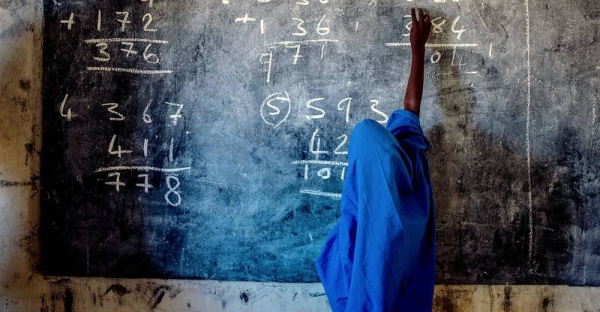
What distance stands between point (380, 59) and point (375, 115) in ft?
0.96

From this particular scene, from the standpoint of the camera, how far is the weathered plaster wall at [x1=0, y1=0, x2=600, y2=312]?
235cm

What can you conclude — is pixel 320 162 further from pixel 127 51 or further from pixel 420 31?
pixel 127 51

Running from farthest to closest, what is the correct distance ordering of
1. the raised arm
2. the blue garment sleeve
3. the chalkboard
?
the chalkboard
the raised arm
the blue garment sleeve

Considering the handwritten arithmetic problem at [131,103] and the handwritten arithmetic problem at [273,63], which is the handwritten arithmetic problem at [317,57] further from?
the handwritten arithmetic problem at [131,103]

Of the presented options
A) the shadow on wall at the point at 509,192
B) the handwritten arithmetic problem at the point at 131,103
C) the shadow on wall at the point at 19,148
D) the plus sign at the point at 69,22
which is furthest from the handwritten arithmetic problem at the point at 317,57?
the shadow on wall at the point at 19,148

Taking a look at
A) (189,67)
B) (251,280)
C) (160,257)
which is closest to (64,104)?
(189,67)

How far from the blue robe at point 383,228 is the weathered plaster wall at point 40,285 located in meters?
0.62

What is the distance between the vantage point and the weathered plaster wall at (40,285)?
2348mm

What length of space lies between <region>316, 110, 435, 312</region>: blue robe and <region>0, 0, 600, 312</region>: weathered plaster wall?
2.02ft

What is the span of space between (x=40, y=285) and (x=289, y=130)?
163cm

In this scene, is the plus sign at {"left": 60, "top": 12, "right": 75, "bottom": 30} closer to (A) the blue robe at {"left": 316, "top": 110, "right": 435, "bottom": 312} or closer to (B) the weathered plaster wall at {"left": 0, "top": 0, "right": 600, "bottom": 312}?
(B) the weathered plaster wall at {"left": 0, "top": 0, "right": 600, "bottom": 312}

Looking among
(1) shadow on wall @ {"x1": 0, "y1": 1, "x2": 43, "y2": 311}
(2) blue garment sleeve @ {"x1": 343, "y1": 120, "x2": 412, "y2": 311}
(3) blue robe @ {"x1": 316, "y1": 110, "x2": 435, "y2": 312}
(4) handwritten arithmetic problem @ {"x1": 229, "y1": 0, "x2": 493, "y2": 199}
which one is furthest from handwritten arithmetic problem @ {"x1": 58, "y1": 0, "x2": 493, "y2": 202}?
(2) blue garment sleeve @ {"x1": 343, "y1": 120, "x2": 412, "y2": 311}

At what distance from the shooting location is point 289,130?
2.34 meters

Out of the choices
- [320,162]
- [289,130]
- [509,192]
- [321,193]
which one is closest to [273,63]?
[289,130]
